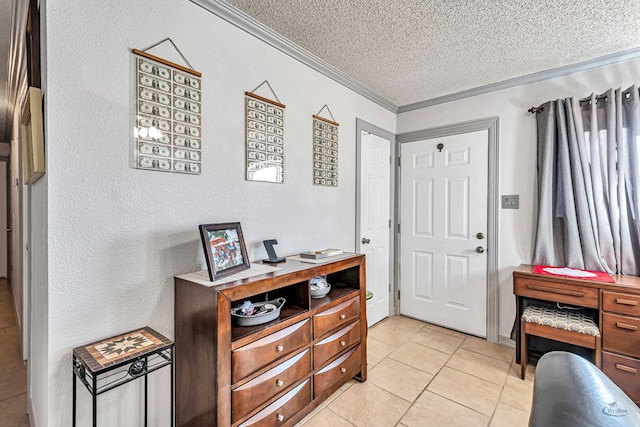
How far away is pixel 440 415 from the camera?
1.79 meters

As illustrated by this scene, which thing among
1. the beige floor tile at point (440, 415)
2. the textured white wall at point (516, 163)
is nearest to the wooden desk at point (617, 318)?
the textured white wall at point (516, 163)

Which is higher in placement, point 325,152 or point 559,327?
point 325,152

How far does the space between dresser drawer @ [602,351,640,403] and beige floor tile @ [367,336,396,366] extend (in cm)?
143

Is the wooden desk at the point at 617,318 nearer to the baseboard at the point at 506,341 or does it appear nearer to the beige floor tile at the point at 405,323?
the baseboard at the point at 506,341

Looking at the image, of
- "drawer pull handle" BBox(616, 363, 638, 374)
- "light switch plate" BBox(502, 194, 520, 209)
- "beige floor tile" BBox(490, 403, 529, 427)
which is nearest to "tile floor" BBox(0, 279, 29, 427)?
"beige floor tile" BBox(490, 403, 529, 427)

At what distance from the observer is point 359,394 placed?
6.54ft

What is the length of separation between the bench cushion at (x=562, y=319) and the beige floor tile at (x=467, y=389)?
559mm

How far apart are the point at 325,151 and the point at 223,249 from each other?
4.24 feet

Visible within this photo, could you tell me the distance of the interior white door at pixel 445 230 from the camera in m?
2.85

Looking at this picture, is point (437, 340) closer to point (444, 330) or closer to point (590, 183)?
point (444, 330)

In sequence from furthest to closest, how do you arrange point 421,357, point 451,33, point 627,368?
point 421,357 → point 451,33 → point 627,368

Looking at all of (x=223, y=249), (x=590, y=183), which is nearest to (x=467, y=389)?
(x=590, y=183)

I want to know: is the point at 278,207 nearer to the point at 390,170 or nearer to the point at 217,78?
the point at 217,78

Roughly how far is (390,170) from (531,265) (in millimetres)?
1587
